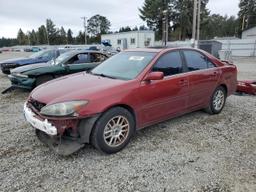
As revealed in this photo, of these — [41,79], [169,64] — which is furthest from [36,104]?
[41,79]

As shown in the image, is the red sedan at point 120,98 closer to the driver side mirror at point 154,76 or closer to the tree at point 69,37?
the driver side mirror at point 154,76

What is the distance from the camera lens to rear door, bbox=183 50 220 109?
4.59 metres

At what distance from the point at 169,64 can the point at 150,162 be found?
1.78m

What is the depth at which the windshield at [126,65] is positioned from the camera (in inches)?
156

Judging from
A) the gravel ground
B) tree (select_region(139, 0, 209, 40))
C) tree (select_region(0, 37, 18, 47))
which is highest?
tree (select_region(139, 0, 209, 40))

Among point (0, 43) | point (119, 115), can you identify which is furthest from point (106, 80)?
point (0, 43)

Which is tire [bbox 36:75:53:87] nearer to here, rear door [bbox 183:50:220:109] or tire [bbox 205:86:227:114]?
rear door [bbox 183:50:220:109]

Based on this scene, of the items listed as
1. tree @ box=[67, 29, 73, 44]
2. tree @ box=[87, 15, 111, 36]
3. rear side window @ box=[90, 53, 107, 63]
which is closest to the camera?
rear side window @ box=[90, 53, 107, 63]

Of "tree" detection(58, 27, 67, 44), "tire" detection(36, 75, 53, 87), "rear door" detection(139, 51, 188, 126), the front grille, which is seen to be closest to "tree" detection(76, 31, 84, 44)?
"tree" detection(58, 27, 67, 44)

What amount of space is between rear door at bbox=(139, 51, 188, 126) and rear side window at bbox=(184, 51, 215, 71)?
232mm

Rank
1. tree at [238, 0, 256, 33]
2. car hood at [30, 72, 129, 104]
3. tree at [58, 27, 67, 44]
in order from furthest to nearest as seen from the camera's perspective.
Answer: tree at [58, 27, 67, 44], tree at [238, 0, 256, 33], car hood at [30, 72, 129, 104]

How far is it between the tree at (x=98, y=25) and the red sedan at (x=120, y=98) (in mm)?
101549

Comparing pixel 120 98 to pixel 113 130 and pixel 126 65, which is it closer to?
pixel 113 130

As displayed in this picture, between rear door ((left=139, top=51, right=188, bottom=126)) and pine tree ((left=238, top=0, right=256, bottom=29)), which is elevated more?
pine tree ((left=238, top=0, right=256, bottom=29))
